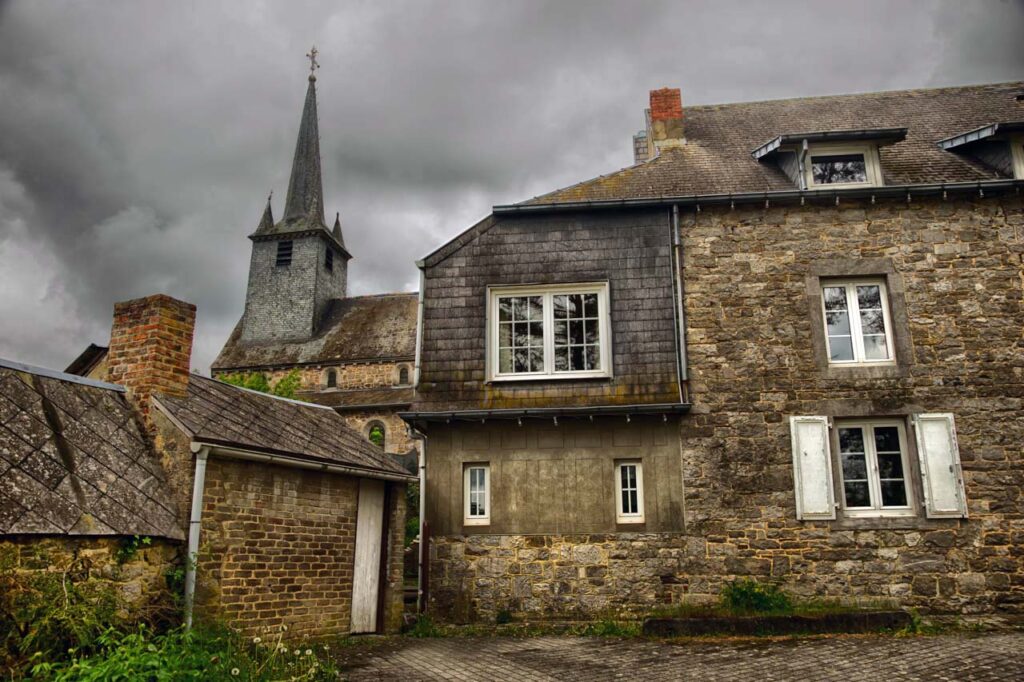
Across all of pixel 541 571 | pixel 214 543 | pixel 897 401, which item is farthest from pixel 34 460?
pixel 897 401

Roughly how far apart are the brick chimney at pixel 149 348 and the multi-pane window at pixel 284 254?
31502 mm

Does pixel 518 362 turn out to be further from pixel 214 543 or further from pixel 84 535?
pixel 84 535

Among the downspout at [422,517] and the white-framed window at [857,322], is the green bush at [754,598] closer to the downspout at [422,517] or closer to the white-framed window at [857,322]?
the white-framed window at [857,322]

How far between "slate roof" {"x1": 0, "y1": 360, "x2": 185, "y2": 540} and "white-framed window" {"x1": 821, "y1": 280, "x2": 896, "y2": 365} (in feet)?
31.0

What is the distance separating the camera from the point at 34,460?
7336mm

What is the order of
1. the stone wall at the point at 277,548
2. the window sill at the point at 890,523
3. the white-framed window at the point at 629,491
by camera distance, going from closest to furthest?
the stone wall at the point at 277,548, the window sill at the point at 890,523, the white-framed window at the point at 629,491

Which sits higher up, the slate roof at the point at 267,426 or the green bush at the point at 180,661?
the slate roof at the point at 267,426

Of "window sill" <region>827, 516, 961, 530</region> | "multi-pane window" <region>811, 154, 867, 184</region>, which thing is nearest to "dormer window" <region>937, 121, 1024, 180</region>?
"multi-pane window" <region>811, 154, 867, 184</region>

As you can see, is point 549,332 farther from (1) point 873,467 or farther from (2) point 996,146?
(2) point 996,146

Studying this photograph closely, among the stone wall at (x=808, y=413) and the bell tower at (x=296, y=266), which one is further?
the bell tower at (x=296, y=266)

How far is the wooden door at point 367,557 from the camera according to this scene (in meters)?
10.4

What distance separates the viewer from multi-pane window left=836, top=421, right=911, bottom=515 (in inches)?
426

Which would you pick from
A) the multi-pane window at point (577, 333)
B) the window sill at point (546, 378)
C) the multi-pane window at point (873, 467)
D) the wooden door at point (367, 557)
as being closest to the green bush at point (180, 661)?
the wooden door at point (367, 557)

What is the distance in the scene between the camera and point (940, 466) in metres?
10.7
